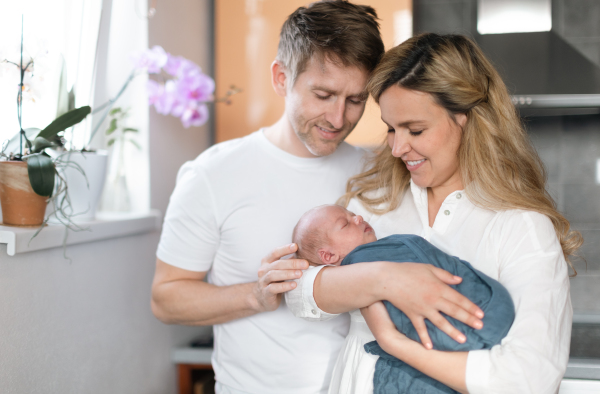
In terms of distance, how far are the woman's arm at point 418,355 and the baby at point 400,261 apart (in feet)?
0.06

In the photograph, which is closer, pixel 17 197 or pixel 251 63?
pixel 17 197

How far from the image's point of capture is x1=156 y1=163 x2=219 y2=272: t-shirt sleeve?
56.6 inches

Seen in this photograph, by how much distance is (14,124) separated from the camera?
4.92ft

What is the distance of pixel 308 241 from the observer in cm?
127

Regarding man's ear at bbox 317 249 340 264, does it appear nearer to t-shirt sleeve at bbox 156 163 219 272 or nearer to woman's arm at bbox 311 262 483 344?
woman's arm at bbox 311 262 483 344

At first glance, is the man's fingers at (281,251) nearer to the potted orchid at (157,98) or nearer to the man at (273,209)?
the man at (273,209)

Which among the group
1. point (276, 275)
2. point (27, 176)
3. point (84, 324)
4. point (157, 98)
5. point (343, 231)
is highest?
point (157, 98)

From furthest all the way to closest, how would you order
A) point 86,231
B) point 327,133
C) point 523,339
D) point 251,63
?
→ point 251,63 < point 86,231 < point 327,133 < point 523,339

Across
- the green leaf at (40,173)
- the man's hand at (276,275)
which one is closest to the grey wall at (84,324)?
the green leaf at (40,173)

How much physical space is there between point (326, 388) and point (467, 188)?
0.66 m

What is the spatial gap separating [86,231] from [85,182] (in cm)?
15

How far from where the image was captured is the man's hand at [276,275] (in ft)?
3.99

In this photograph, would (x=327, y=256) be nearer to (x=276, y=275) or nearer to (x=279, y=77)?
(x=276, y=275)

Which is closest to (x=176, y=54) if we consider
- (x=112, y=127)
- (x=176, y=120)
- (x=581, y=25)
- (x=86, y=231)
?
(x=176, y=120)
